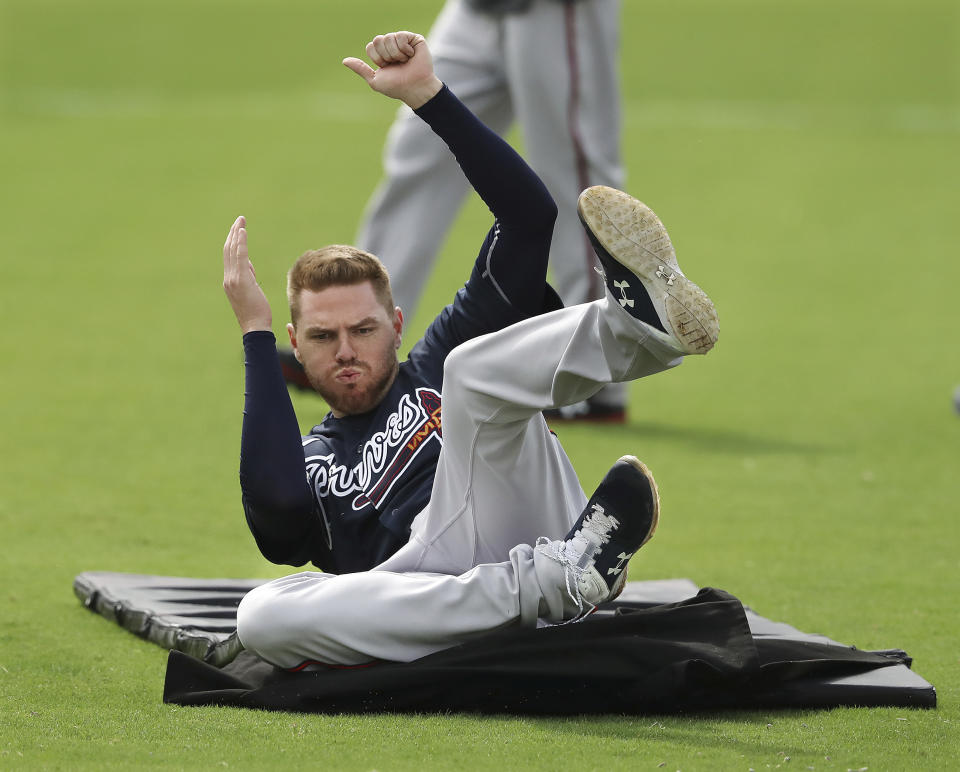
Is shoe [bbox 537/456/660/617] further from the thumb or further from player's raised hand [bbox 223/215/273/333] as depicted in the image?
the thumb

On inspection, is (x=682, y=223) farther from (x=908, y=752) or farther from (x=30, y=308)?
(x=908, y=752)

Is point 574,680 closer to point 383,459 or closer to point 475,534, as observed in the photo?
point 475,534

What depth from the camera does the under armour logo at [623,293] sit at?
255 cm

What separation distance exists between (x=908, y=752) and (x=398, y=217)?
348cm

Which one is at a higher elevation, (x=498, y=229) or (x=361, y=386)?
(x=498, y=229)

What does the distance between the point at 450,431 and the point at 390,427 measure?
29cm

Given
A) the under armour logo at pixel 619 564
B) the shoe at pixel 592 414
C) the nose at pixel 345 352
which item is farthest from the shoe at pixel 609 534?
the shoe at pixel 592 414

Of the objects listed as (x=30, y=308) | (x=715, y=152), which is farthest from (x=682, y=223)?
(x=30, y=308)

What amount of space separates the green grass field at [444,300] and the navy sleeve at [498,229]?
83 centimetres

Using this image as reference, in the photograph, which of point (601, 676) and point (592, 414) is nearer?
point (601, 676)

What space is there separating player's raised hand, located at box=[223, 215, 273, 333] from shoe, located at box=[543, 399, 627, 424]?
2848mm

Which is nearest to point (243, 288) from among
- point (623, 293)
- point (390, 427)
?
point (390, 427)

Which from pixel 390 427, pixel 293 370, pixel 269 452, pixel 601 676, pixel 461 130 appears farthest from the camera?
pixel 293 370

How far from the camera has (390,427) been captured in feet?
9.93
